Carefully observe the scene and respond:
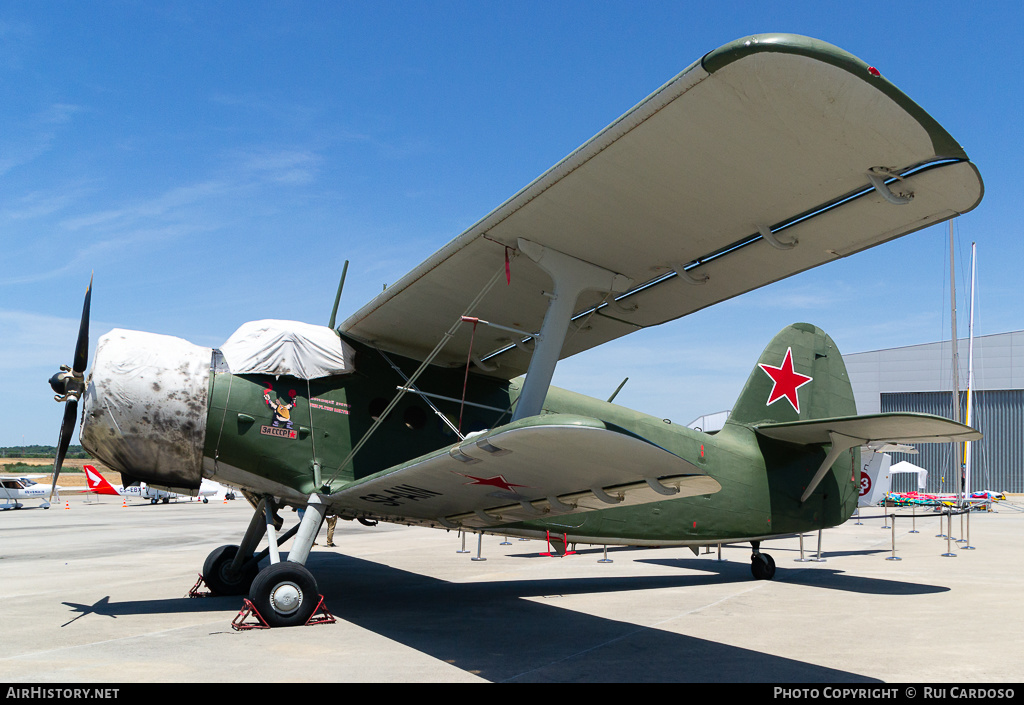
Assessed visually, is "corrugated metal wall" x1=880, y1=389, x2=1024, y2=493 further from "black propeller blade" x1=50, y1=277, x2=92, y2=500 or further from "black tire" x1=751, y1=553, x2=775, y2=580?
"black propeller blade" x1=50, y1=277, x2=92, y2=500

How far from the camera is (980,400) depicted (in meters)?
46.6

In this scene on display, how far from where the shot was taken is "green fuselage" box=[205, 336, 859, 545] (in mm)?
6582

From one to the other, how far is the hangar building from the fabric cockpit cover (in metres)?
45.2

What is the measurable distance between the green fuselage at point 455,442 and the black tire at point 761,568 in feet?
2.76

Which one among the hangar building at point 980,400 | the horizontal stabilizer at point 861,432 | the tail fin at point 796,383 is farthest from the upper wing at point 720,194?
the hangar building at point 980,400

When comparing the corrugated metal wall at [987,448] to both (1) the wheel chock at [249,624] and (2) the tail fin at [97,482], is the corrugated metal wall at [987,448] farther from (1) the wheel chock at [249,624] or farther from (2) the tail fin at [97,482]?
(1) the wheel chock at [249,624]

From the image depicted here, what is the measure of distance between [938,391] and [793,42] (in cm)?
5112

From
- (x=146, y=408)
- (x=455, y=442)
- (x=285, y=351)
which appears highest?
(x=285, y=351)

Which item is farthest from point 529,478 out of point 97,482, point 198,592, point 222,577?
point 97,482

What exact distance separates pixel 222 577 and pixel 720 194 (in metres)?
6.92

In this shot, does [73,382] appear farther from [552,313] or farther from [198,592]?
[552,313]

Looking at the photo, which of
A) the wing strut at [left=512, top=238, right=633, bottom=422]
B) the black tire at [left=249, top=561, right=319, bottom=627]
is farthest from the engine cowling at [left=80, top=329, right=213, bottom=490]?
the wing strut at [left=512, top=238, right=633, bottom=422]

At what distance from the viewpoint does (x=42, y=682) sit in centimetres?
407

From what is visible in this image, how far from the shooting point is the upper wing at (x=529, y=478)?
4.11 meters
